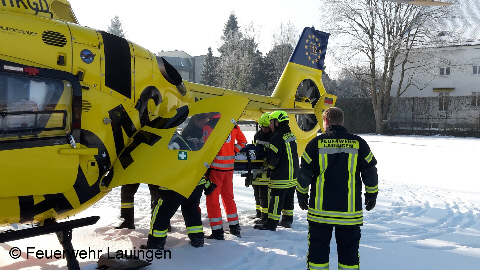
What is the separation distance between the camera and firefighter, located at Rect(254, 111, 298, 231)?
5785 millimetres

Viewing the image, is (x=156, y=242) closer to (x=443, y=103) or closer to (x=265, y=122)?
(x=265, y=122)

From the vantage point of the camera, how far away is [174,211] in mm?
4719

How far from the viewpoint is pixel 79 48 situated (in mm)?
3990

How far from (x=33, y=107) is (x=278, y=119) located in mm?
3406

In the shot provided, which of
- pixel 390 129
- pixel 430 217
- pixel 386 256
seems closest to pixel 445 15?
pixel 390 129

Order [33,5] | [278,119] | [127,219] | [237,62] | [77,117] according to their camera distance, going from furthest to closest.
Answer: [237,62] < [278,119] < [127,219] < [33,5] < [77,117]

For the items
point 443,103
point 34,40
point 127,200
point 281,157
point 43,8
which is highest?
point 443,103

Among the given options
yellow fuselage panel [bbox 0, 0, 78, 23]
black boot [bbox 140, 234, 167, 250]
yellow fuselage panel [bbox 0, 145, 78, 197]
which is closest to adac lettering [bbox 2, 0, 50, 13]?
yellow fuselage panel [bbox 0, 0, 78, 23]

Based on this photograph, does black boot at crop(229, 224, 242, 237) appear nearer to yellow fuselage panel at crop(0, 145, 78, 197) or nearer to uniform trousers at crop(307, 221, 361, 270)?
uniform trousers at crop(307, 221, 361, 270)

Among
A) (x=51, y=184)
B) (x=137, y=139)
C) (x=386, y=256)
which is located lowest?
(x=386, y=256)

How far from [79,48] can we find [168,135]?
126 cm

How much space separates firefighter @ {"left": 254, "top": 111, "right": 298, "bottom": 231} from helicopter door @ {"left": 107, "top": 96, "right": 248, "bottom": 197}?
5.22 ft

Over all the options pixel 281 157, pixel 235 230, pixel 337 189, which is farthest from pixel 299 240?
pixel 337 189

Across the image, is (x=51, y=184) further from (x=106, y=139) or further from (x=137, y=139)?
(x=137, y=139)
